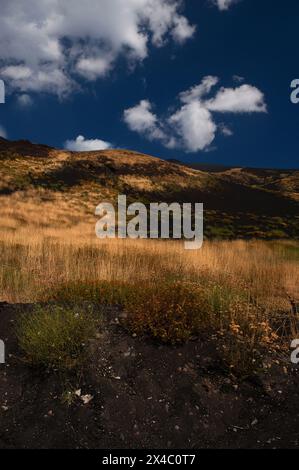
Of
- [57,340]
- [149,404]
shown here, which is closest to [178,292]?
[57,340]

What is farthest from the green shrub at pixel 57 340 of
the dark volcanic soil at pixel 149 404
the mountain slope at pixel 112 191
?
the mountain slope at pixel 112 191

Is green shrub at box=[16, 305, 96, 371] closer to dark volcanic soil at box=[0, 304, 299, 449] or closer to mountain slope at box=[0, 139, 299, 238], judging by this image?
dark volcanic soil at box=[0, 304, 299, 449]

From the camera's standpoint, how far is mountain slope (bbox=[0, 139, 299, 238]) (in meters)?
33.2

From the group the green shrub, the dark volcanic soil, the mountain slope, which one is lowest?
the dark volcanic soil

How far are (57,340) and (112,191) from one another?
4644cm

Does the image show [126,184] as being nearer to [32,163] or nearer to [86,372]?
[32,163]

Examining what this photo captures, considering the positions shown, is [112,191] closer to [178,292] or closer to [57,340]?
[178,292]

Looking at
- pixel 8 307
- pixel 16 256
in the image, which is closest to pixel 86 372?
pixel 8 307

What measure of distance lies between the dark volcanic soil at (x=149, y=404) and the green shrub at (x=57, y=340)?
18 cm

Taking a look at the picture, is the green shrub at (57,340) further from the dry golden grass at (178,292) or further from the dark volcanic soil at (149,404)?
the dry golden grass at (178,292)

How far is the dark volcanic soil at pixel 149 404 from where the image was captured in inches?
185

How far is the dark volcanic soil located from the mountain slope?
56.1 ft

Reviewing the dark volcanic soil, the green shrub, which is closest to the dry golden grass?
the dark volcanic soil

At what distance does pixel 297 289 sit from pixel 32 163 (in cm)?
5195
